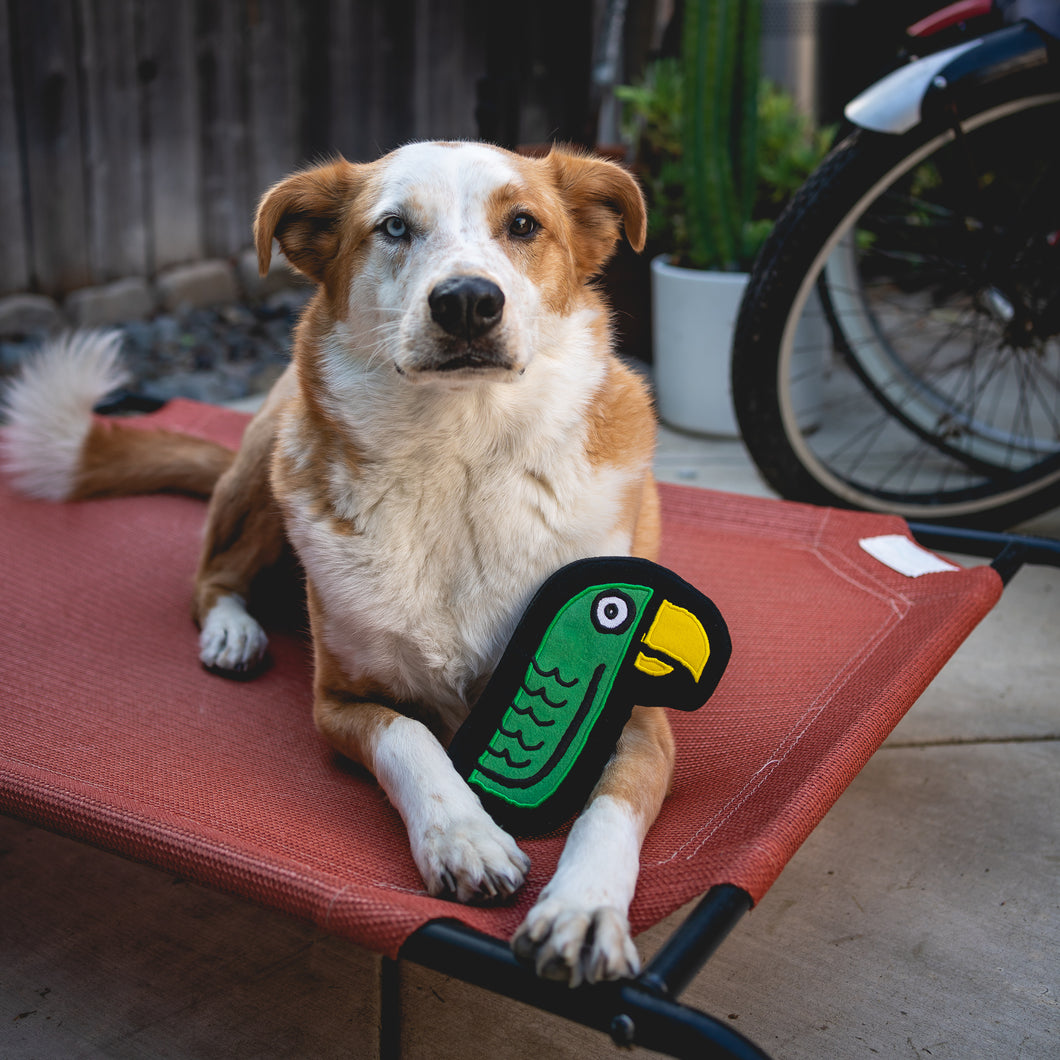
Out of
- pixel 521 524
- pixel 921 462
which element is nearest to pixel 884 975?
pixel 521 524

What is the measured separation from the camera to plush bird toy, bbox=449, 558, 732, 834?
54.7 inches

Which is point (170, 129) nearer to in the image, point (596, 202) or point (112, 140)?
point (112, 140)

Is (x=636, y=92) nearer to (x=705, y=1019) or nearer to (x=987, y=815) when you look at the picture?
(x=987, y=815)

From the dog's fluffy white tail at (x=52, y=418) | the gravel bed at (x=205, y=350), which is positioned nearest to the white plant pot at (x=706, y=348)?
the gravel bed at (x=205, y=350)

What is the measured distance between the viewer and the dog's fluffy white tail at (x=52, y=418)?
7.79ft

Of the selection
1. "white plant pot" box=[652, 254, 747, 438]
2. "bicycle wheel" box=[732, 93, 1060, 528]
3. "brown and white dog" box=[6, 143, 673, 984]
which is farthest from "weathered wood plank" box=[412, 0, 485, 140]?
"brown and white dog" box=[6, 143, 673, 984]

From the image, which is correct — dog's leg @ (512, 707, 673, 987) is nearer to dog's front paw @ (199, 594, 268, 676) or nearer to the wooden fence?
dog's front paw @ (199, 594, 268, 676)

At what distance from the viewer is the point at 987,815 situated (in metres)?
1.84

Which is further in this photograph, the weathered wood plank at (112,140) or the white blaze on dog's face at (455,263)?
the weathered wood plank at (112,140)

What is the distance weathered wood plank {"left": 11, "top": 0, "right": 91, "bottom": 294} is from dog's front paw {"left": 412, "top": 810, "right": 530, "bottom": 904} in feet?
12.2

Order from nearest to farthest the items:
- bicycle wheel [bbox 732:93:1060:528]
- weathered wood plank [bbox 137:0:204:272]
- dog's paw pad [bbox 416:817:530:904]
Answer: dog's paw pad [bbox 416:817:530:904]
bicycle wheel [bbox 732:93:1060:528]
weathered wood plank [bbox 137:0:204:272]

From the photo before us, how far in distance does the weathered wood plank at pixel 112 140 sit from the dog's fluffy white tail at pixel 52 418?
2.14m

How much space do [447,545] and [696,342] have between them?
7.82 ft

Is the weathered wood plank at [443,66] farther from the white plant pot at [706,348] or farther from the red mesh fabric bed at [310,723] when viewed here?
the red mesh fabric bed at [310,723]
